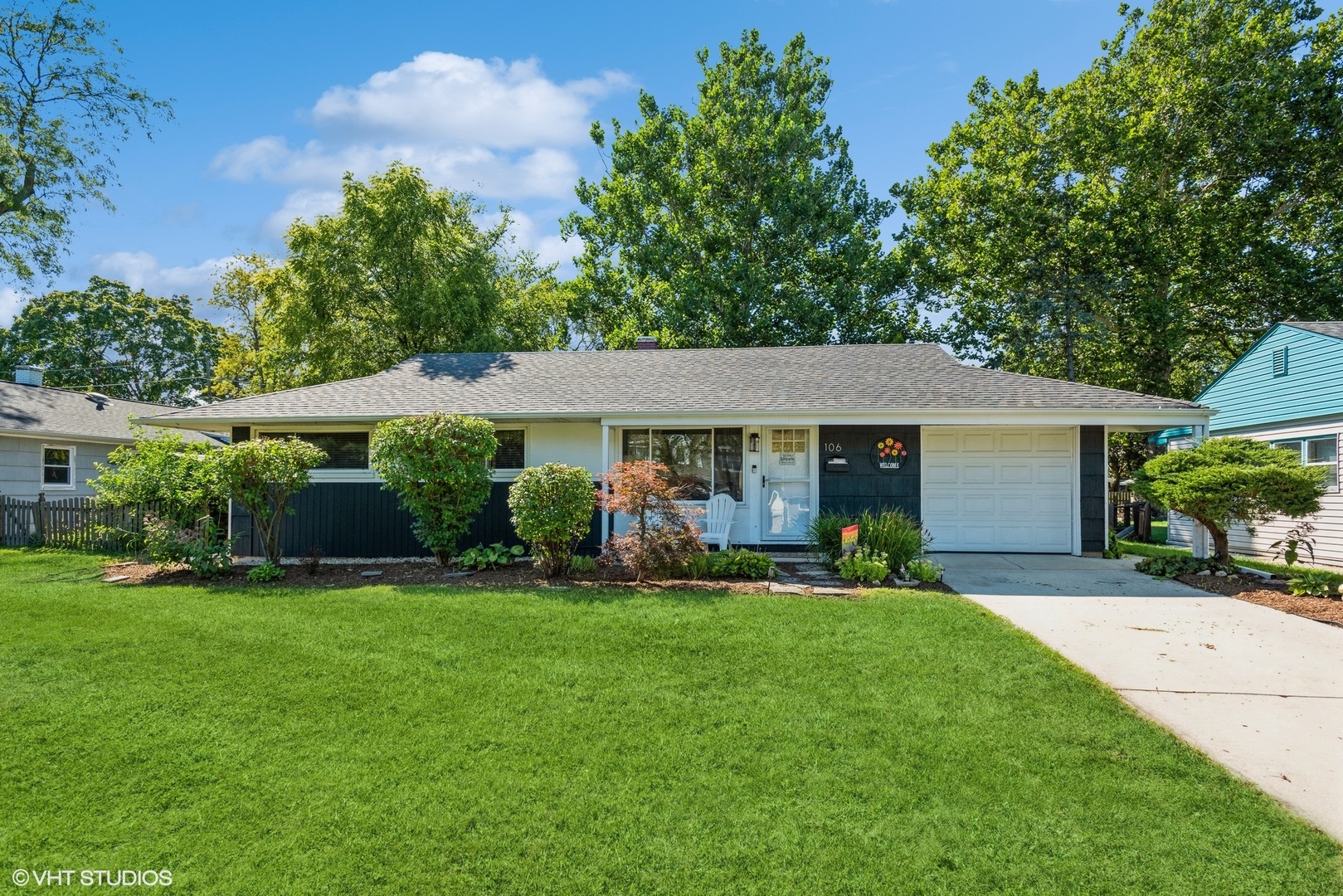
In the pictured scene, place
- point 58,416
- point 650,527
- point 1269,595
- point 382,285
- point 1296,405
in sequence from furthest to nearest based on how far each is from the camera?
point 382,285
point 58,416
point 1296,405
point 650,527
point 1269,595

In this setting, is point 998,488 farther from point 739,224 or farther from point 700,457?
point 739,224

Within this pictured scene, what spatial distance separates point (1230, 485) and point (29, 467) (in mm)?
21710

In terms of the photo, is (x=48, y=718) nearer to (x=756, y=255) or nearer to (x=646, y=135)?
(x=756, y=255)

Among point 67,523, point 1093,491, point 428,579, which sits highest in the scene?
point 1093,491

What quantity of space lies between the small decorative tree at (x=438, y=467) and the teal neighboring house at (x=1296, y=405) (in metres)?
12.2

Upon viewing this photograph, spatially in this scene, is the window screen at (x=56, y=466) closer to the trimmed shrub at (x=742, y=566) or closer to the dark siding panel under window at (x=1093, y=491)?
the trimmed shrub at (x=742, y=566)

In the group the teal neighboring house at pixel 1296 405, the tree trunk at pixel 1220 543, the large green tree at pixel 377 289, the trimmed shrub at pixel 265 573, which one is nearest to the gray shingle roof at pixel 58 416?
the large green tree at pixel 377 289

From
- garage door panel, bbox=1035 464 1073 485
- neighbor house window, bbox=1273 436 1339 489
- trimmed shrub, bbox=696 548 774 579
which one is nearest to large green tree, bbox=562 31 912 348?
garage door panel, bbox=1035 464 1073 485

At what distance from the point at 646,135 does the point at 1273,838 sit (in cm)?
2429

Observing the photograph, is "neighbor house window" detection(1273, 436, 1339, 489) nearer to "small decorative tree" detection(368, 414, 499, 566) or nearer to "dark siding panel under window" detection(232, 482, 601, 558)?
"dark siding panel under window" detection(232, 482, 601, 558)

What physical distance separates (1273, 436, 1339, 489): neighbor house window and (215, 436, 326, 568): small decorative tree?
14.8 m

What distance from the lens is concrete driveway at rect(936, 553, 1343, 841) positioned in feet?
10.6

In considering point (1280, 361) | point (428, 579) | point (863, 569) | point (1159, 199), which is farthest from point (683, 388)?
point (1159, 199)

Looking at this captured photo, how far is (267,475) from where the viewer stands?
8.27m
